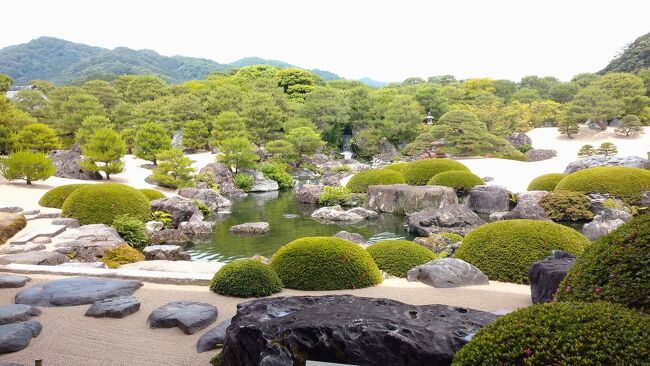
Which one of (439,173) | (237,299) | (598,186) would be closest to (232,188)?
(439,173)

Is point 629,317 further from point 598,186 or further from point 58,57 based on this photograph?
point 58,57

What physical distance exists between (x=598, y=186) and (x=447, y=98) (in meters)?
31.5

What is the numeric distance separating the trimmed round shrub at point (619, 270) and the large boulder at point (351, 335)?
0.84m

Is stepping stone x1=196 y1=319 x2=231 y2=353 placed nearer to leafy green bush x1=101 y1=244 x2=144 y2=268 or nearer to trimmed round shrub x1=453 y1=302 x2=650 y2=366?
trimmed round shrub x1=453 y1=302 x2=650 y2=366

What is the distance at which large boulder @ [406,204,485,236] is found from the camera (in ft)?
46.2

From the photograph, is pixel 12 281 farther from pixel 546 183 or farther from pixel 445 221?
pixel 546 183

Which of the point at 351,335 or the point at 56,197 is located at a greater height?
the point at 351,335

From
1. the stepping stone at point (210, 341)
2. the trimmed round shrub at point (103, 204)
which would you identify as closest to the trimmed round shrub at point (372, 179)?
the trimmed round shrub at point (103, 204)

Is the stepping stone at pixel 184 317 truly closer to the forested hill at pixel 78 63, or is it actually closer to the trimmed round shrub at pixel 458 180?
the trimmed round shrub at pixel 458 180

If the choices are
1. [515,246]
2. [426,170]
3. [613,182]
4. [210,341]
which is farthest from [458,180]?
[210,341]

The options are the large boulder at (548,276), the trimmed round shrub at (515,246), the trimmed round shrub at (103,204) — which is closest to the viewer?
the large boulder at (548,276)

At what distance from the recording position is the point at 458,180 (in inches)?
792

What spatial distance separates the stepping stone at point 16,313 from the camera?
5230 millimetres

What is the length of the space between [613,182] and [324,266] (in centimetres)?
1446
